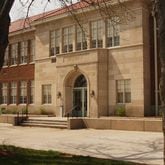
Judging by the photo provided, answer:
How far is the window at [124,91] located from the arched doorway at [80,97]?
3.34 m

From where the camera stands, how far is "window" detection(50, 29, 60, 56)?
3538 centimetres

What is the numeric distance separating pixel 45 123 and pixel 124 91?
19.9 feet

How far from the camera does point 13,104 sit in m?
41.2

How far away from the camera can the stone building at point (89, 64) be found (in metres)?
28.9

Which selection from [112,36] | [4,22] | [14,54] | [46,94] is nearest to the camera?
[4,22]

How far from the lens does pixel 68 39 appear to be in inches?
1355

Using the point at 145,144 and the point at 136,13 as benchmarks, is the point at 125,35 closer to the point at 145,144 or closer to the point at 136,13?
the point at 136,13

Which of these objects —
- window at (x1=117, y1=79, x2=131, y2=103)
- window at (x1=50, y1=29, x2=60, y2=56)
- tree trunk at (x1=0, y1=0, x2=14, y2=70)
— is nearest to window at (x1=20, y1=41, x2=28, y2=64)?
window at (x1=50, y1=29, x2=60, y2=56)

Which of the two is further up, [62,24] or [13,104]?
[62,24]

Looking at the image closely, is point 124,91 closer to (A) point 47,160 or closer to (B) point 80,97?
(B) point 80,97

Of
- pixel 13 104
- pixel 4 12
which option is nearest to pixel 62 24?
pixel 13 104

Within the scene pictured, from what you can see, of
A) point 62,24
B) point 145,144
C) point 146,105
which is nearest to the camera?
point 145,144

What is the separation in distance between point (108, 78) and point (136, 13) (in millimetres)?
5116

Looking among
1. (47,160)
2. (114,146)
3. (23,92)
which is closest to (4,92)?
(23,92)
